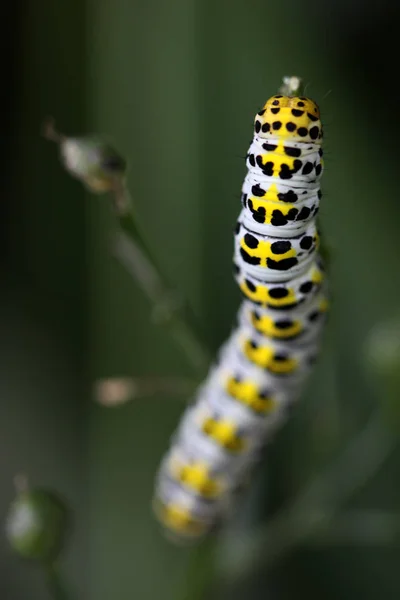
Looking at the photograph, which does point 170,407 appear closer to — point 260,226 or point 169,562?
point 169,562

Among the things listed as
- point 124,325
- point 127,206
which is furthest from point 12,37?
point 127,206

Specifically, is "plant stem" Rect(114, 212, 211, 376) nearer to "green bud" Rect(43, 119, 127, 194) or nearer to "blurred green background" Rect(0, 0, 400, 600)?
"green bud" Rect(43, 119, 127, 194)

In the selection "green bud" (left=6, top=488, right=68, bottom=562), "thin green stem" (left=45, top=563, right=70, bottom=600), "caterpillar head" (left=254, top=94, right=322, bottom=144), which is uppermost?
"caterpillar head" (left=254, top=94, right=322, bottom=144)

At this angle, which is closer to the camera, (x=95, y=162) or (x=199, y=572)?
(x=95, y=162)

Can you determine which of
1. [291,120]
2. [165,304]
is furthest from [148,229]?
[291,120]

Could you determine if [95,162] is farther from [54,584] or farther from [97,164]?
[54,584]

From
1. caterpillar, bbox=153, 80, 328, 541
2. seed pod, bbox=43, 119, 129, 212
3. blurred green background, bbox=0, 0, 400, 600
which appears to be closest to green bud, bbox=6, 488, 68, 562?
caterpillar, bbox=153, 80, 328, 541

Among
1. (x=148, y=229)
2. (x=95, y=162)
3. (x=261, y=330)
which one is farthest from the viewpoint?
(x=148, y=229)
